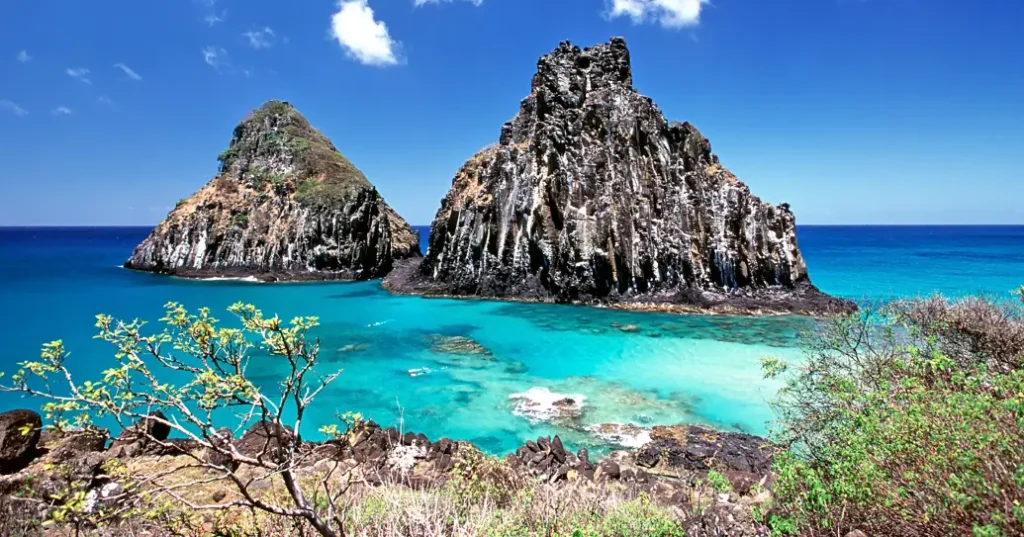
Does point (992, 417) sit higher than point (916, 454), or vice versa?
point (992, 417)

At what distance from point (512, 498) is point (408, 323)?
2751 cm

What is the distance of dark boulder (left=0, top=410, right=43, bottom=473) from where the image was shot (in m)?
10.1

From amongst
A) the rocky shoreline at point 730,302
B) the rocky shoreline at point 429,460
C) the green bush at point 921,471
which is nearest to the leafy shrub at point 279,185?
the rocky shoreline at point 730,302

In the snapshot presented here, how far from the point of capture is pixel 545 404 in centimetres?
1958

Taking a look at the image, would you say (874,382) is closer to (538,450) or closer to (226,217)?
(538,450)

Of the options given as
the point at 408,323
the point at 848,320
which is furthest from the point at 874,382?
the point at 408,323

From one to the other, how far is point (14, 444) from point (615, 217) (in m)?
37.3

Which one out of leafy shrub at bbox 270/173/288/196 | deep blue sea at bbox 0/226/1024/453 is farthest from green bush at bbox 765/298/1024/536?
leafy shrub at bbox 270/173/288/196

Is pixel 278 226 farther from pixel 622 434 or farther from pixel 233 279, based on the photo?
pixel 622 434

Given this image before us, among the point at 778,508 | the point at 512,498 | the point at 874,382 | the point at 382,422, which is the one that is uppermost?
the point at 874,382

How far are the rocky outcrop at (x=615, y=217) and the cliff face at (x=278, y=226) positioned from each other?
20.7m

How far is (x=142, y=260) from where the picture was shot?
221 feet

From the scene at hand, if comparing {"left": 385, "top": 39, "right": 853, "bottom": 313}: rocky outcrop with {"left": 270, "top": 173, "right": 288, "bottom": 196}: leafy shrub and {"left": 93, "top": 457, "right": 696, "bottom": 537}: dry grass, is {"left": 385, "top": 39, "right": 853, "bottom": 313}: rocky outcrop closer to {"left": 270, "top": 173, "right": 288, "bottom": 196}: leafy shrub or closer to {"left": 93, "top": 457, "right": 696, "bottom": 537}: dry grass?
{"left": 270, "top": 173, "right": 288, "bottom": 196}: leafy shrub

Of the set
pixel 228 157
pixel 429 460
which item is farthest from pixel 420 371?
pixel 228 157
